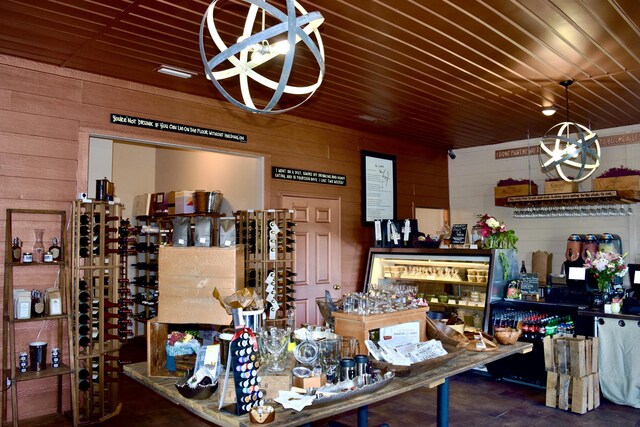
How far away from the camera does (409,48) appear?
14.2 ft

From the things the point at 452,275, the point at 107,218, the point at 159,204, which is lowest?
the point at 452,275

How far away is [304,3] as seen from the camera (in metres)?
3.48

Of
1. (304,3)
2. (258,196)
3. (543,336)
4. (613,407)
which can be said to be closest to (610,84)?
(543,336)

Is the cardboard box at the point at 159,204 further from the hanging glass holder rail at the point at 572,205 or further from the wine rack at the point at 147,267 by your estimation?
the hanging glass holder rail at the point at 572,205

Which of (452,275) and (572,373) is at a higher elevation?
(452,275)

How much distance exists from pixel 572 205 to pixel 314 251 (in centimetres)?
380

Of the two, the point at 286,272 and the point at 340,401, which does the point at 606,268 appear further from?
the point at 340,401

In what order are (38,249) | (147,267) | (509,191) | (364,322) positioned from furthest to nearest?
(147,267) → (509,191) → (38,249) → (364,322)

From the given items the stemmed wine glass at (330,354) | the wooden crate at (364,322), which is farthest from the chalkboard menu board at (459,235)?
the stemmed wine glass at (330,354)

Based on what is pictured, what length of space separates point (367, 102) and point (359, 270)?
255 cm

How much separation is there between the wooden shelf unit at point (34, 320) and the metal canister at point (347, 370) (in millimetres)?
2871

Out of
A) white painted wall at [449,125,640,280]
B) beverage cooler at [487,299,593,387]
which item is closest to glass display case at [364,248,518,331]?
beverage cooler at [487,299,593,387]

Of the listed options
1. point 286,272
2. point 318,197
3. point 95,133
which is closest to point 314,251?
point 318,197

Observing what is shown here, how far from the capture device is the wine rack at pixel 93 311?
4469 mm
